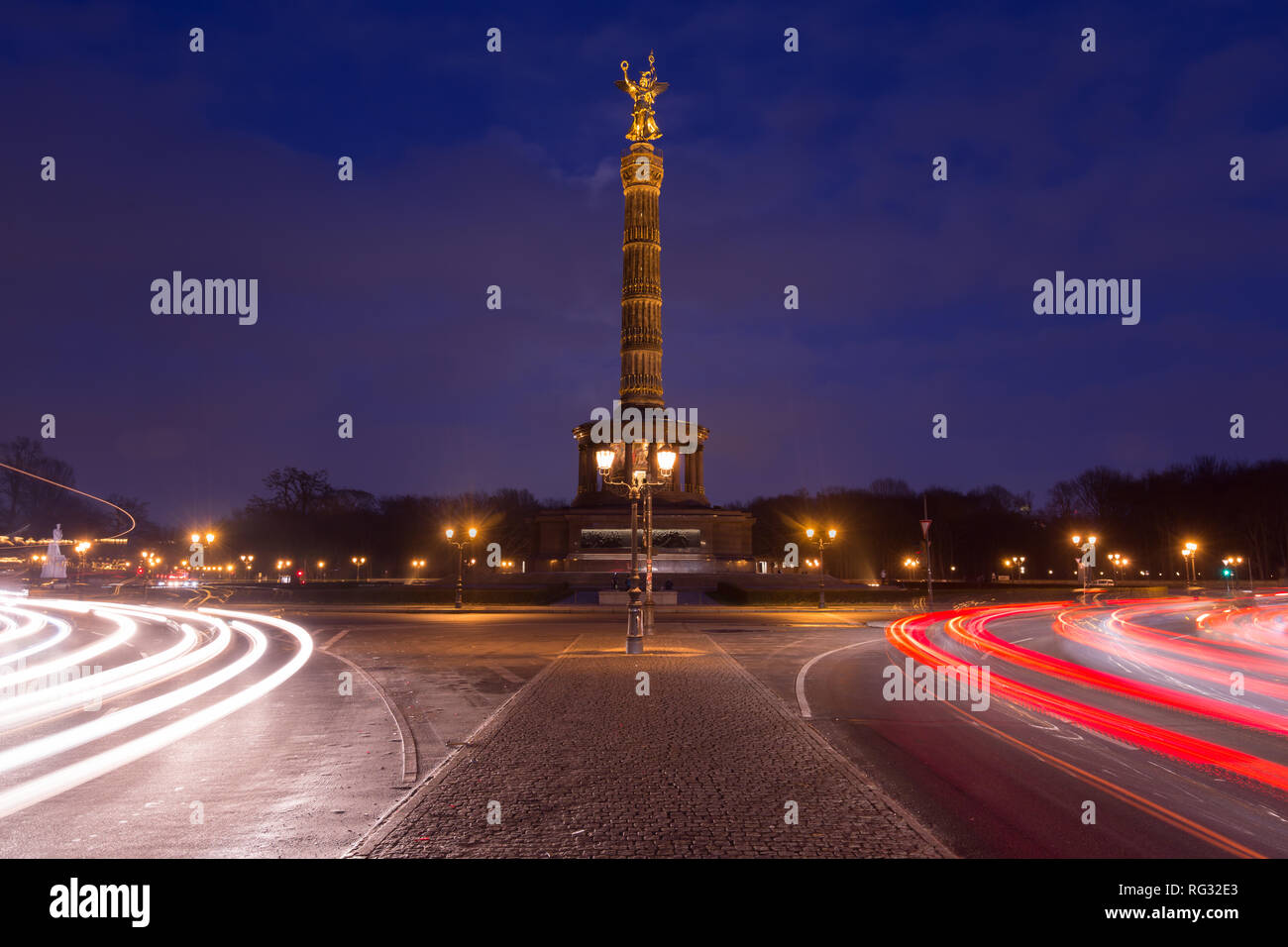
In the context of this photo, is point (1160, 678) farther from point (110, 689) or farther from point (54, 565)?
point (54, 565)

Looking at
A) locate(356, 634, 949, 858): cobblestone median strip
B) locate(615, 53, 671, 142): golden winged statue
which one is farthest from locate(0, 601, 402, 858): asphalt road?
locate(615, 53, 671, 142): golden winged statue

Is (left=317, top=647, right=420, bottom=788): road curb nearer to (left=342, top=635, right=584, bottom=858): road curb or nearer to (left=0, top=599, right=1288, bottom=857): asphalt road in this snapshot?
(left=0, top=599, right=1288, bottom=857): asphalt road

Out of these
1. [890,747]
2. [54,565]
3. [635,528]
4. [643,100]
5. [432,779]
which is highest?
[643,100]

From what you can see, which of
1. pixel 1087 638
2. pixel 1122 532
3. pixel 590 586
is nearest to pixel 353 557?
pixel 590 586

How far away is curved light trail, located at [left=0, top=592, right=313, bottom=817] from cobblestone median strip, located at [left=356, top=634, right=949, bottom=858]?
3.50 meters

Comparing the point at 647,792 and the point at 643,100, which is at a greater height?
the point at 643,100

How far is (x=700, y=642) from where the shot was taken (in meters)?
21.0

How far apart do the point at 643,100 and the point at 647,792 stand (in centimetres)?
6279

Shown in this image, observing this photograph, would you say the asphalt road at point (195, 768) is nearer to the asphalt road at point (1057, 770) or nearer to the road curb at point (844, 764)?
the road curb at point (844, 764)

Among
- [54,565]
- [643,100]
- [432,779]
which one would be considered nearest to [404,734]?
[432,779]

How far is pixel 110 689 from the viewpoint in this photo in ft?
36.2
